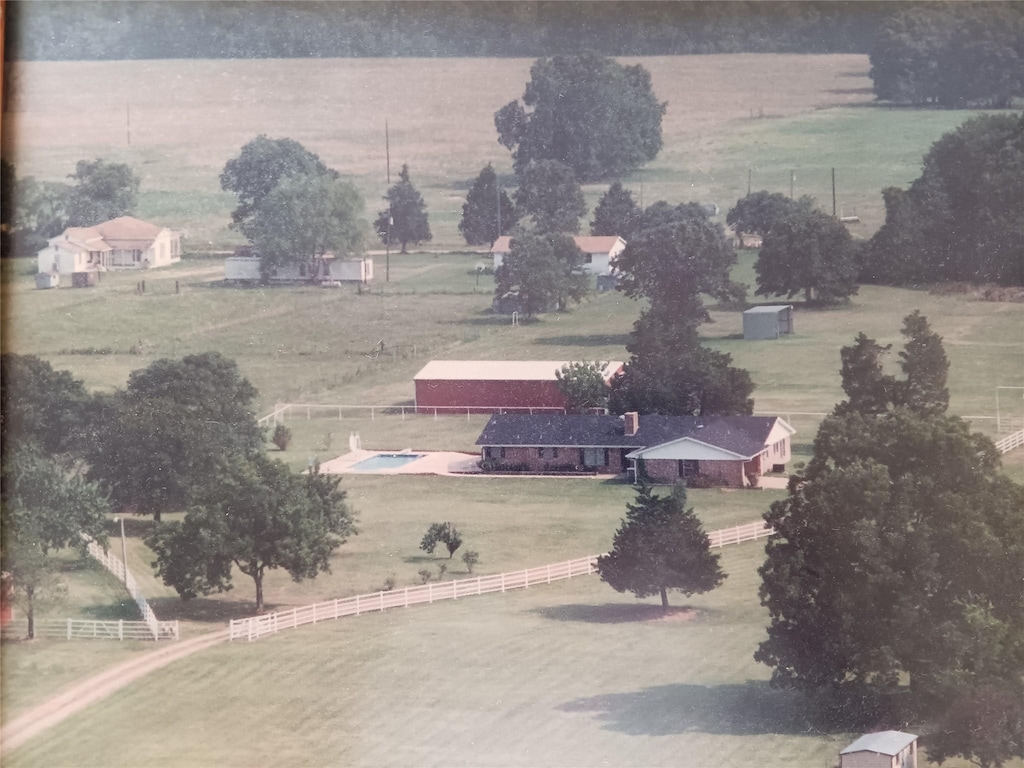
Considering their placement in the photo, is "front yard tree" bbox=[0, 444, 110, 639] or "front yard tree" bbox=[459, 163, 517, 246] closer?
"front yard tree" bbox=[0, 444, 110, 639]

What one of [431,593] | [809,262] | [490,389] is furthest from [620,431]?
[809,262]

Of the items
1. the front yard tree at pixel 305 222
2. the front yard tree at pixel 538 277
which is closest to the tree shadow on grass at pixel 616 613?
the front yard tree at pixel 538 277

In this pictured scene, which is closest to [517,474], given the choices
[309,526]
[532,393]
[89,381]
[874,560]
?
[532,393]

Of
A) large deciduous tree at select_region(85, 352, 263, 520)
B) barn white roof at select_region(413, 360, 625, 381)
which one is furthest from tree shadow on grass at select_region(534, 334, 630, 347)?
large deciduous tree at select_region(85, 352, 263, 520)

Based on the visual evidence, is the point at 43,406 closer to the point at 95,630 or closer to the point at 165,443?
the point at 165,443

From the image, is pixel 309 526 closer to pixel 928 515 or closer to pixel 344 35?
pixel 928 515

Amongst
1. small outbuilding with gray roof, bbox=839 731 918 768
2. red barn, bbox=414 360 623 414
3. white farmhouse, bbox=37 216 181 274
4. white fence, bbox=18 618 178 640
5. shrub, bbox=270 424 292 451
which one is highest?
white farmhouse, bbox=37 216 181 274

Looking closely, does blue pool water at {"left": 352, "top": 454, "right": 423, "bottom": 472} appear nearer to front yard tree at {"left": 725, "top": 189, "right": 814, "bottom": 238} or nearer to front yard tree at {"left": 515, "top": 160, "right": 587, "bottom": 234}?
front yard tree at {"left": 515, "top": 160, "right": 587, "bottom": 234}
